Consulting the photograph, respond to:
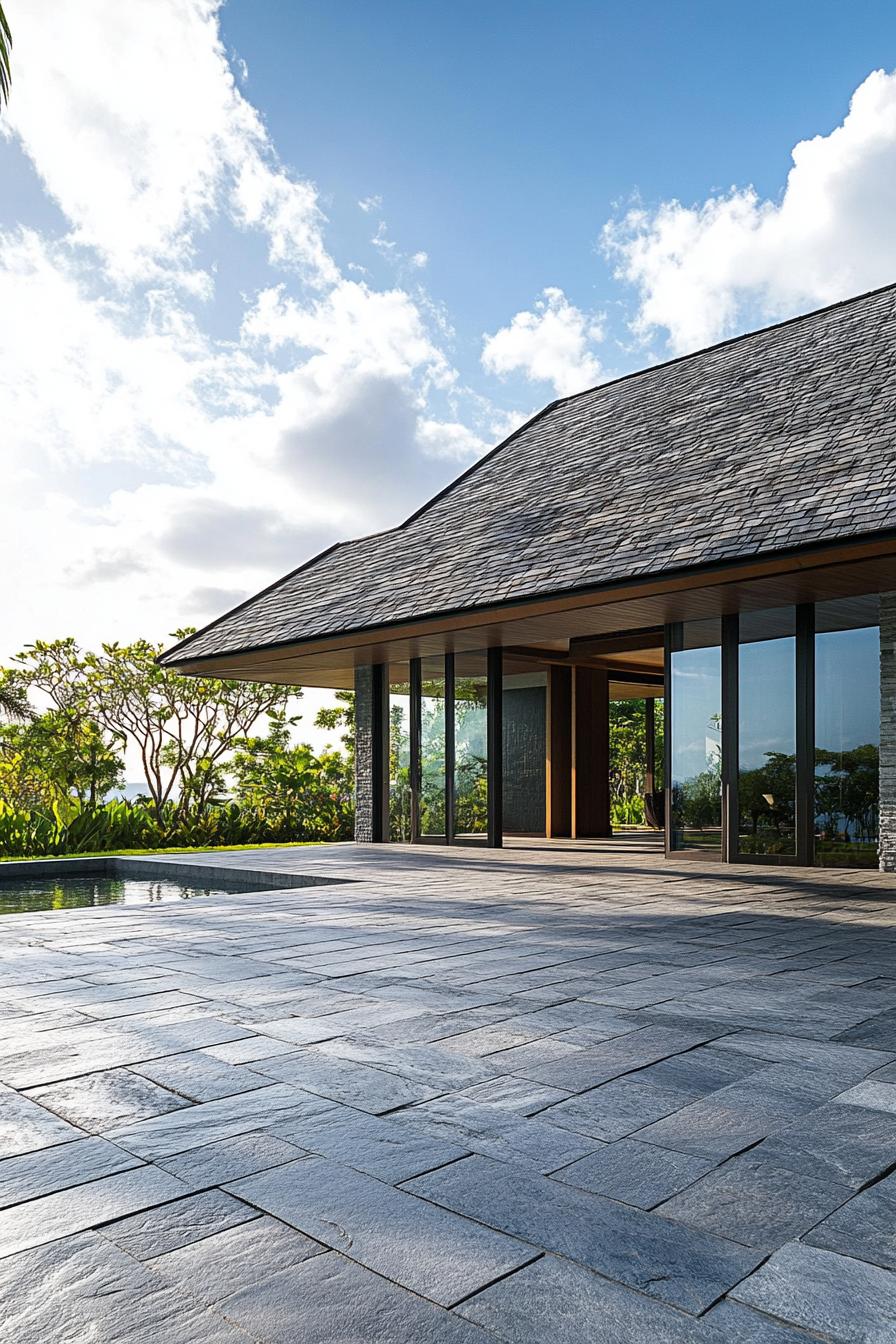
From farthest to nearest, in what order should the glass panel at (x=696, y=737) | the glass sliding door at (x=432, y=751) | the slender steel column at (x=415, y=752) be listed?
1. the slender steel column at (x=415, y=752)
2. the glass sliding door at (x=432, y=751)
3. the glass panel at (x=696, y=737)

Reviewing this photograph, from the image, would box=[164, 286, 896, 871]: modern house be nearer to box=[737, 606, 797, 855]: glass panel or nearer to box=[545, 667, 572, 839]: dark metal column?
box=[737, 606, 797, 855]: glass panel

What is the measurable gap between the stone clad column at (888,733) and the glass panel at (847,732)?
0.42 ft

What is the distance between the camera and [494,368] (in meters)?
14.6

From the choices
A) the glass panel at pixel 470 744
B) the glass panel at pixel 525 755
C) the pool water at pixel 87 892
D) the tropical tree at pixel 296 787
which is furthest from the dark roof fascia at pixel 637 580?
the tropical tree at pixel 296 787

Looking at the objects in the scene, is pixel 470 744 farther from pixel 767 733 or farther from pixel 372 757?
pixel 767 733

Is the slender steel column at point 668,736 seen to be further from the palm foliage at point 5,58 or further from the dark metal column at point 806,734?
the palm foliage at point 5,58

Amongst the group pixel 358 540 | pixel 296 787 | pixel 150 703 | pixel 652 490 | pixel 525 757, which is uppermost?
pixel 358 540

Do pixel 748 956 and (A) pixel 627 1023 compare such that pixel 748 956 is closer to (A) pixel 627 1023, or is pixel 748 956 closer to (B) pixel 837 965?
(B) pixel 837 965

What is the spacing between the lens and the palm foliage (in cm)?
510

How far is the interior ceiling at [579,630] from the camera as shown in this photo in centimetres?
980

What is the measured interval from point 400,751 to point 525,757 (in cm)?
282

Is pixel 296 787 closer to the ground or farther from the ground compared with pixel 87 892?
farther from the ground

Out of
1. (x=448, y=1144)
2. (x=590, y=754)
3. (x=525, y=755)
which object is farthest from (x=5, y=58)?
(x=590, y=754)

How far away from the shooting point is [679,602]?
36.2 ft
